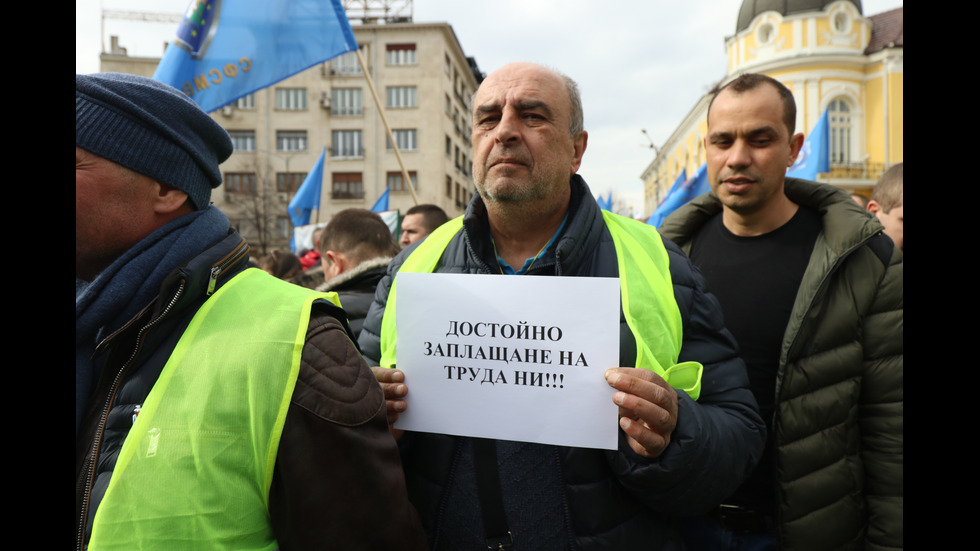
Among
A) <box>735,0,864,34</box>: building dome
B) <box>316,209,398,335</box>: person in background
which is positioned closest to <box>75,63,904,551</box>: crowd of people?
<box>316,209,398,335</box>: person in background

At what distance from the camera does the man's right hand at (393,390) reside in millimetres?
1481

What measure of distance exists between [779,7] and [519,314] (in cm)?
3671

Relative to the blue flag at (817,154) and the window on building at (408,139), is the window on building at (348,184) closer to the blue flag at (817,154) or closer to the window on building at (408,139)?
the window on building at (408,139)

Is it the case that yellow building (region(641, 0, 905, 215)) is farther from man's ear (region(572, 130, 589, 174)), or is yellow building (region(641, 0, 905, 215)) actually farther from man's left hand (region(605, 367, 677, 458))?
→ man's left hand (region(605, 367, 677, 458))

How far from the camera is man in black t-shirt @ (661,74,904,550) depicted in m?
1.95

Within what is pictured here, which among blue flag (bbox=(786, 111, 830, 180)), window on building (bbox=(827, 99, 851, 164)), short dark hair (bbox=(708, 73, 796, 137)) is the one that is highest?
window on building (bbox=(827, 99, 851, 164))

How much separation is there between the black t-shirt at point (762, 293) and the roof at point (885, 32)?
3467cm

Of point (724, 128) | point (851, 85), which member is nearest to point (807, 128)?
point (851, 85)

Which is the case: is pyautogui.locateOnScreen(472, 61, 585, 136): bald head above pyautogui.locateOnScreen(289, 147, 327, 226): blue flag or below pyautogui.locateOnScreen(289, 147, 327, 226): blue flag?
below

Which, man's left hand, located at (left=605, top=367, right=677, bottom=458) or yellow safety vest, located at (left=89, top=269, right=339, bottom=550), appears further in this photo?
man's left hand, located at (left=605, top=367, right=677, bottom=458)

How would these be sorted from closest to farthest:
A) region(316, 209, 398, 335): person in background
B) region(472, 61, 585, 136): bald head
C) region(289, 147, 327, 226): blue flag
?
1. region(472, 61, 585, 136): bald head
2. region(316, 209, 398, 335): person in background
3. region(289, 147, 327, 226): blue flag

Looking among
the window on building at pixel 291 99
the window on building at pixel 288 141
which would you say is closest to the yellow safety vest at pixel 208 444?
the window on building at pixel 288 141

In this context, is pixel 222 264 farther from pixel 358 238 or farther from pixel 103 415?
pixel 358 238

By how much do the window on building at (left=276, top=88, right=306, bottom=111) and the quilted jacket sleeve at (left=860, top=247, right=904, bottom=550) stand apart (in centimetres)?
4238
